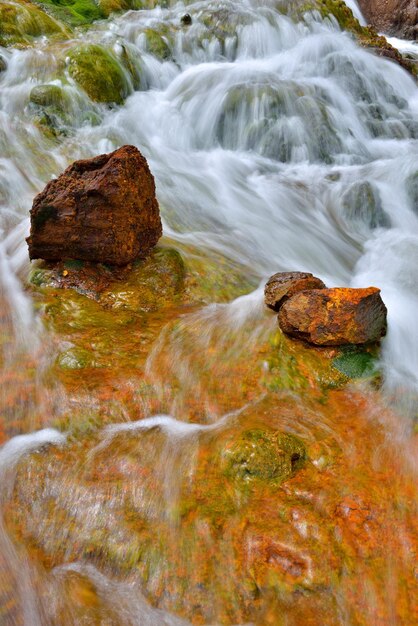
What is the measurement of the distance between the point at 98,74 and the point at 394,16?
59.0 ft

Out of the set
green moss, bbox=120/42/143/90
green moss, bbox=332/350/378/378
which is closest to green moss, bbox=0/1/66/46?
green moss, bbox=120/42/143/90

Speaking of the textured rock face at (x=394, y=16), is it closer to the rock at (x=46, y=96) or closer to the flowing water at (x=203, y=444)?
the flowing water at (x=203, y=444)

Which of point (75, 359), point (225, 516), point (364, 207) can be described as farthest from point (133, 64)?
point (225, 516)

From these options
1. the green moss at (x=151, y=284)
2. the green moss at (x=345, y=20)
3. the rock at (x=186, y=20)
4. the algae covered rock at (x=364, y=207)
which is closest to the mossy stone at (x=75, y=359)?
the green moss at (x=151, y=284)

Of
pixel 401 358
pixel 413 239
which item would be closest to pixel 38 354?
pixel 401 358

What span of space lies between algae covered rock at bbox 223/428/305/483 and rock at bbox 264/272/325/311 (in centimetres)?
177

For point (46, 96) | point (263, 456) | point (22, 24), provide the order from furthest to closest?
point (22, 24), point (46, 96), point (263, 456)

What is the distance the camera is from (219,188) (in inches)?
354

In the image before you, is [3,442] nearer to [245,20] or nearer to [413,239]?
[413,239]

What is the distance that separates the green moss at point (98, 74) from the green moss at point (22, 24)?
2209 mm

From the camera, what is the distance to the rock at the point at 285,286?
194 inches

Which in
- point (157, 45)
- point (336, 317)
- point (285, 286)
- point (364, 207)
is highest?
point (157, 45)

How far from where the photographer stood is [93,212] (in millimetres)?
5094

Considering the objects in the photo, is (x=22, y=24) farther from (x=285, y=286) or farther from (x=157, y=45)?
(x=285, y=286)
